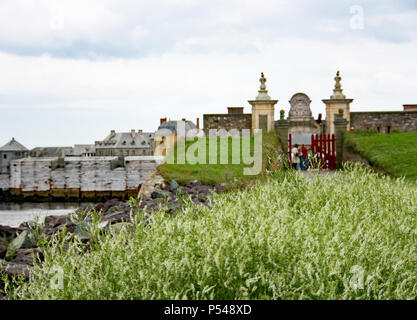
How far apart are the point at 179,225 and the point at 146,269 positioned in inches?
32.2

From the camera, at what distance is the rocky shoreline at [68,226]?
6137 mm

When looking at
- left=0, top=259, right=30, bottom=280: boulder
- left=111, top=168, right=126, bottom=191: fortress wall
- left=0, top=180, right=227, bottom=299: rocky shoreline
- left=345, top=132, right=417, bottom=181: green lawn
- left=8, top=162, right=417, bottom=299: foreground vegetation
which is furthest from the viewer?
left=111, top=168, right=126, bottom=191: fortress wall

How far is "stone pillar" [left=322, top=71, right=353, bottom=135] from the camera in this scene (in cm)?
3000

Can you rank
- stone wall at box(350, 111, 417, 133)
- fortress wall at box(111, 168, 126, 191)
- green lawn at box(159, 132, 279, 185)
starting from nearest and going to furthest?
green lawn at box(159, 132, 279, 185) < fortress wall at box(111, 168, 126, 191) < stone wall at box(350, 111, 417, 133)

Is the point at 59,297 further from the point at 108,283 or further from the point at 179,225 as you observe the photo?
the point at 179,225

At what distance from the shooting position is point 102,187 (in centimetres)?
2800

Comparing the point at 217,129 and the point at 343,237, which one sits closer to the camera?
the point at 343,237

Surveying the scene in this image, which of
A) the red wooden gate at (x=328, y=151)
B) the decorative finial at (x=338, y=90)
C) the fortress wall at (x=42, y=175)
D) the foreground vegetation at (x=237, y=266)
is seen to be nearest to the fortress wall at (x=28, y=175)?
the fortress wall at (x=42, y=175)

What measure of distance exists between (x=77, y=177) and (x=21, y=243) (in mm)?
21309

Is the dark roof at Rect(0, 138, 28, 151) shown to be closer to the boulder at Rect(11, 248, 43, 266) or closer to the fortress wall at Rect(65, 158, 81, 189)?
the fortress wall at Rect(65, 158, 81, 189)

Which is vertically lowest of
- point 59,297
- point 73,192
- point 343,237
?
point 73,192

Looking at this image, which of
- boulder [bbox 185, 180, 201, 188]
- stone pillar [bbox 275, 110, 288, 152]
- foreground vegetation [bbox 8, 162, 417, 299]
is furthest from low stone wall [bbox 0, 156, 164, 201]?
foreground vegetation [bbox 8, 162, 417, 299]

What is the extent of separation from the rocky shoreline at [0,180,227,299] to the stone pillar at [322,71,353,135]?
19.4 metres
